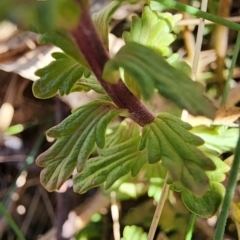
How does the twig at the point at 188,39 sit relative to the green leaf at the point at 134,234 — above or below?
above

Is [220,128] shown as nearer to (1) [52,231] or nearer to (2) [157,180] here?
(2) [157,180]

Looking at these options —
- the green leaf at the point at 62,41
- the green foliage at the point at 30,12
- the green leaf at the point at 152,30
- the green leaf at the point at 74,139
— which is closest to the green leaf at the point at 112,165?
the green leaf at the point at 74,139

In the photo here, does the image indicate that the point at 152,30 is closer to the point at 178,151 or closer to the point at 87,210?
the point at 178,151

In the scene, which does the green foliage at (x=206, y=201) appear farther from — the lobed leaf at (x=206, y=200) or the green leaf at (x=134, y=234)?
the green leaf at (x=134, y=234)

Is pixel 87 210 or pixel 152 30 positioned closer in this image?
pixel 152 30

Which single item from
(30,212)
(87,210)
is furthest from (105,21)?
(30,212)

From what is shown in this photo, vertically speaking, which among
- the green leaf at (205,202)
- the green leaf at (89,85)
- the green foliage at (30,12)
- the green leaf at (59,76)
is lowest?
the green leaf at (205,202)
